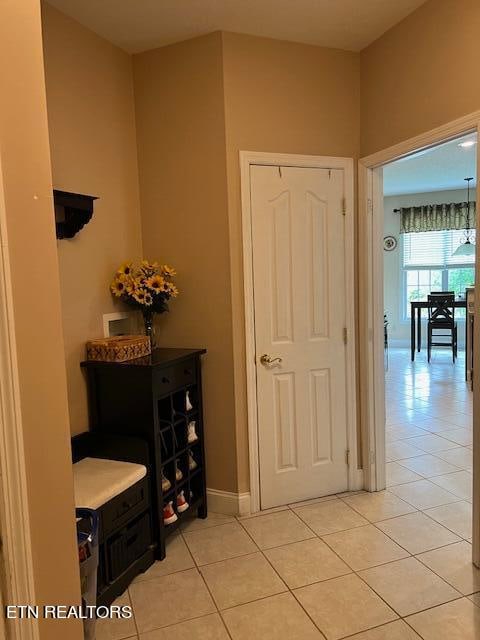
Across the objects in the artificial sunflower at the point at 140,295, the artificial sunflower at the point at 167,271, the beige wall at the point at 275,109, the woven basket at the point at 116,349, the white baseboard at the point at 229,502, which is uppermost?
the beige wall at the point at 275,109

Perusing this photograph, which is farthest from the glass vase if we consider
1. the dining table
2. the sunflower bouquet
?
the dining table

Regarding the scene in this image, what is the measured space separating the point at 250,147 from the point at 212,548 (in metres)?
2.21

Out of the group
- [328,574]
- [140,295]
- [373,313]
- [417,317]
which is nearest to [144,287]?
[140,295]

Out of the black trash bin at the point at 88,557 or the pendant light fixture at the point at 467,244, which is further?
the pendant light fixture at the point at 467,244

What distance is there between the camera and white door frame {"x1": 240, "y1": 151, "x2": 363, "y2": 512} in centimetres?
261

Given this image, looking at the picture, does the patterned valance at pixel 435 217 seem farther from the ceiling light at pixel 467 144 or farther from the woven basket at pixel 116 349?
the woven basket at pixel 116 349

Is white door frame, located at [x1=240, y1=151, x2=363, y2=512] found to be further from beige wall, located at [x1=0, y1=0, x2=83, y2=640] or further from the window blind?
the window blind

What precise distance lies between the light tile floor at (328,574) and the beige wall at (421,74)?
7.04 feet

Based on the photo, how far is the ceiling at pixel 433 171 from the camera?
5289 mm

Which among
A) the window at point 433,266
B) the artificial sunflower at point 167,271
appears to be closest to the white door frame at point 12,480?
the artificial sunflower at point 167,271

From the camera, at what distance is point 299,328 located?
279 cm

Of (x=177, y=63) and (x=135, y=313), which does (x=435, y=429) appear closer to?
(x=135, y=313)

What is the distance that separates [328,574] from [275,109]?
249 cm

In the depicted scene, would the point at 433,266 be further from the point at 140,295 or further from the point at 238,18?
the point at 140,295
